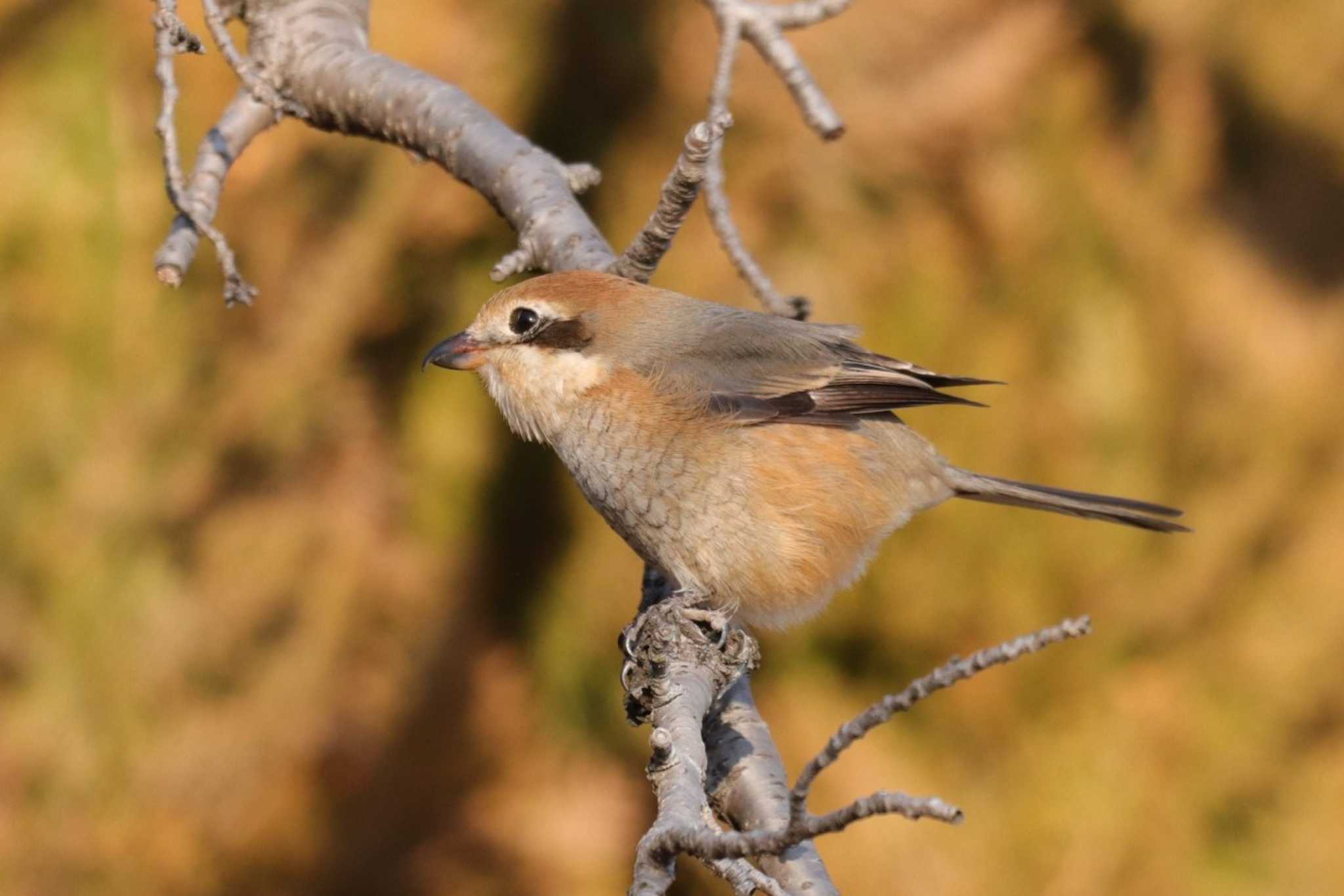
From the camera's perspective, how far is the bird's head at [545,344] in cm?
284

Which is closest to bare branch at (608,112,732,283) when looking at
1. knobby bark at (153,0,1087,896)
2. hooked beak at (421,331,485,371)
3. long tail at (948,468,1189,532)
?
knobby bark at (153,0,1087,896)

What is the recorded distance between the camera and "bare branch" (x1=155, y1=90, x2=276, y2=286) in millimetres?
2193

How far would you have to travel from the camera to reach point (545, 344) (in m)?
2.91

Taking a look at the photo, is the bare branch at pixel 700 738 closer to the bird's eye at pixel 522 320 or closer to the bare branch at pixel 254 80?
the bird's eye at pixel 522 320

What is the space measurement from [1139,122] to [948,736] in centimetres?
190

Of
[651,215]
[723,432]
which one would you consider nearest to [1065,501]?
[723,432]

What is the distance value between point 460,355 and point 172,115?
879 mm

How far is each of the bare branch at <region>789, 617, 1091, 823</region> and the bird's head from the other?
157cm

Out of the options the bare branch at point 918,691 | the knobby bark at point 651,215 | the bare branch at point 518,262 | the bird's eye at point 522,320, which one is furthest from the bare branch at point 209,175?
the bare branch at point 918,691

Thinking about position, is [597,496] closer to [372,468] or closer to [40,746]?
[372,468]

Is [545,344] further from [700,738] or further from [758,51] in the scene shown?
[700,738]

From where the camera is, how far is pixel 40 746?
12.4ft

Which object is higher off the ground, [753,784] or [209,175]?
[209,175]

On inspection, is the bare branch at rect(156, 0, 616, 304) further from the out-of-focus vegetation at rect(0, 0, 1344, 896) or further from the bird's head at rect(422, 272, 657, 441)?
the out-of-focus vegetation at rect(0, 0, 1344, 896)
